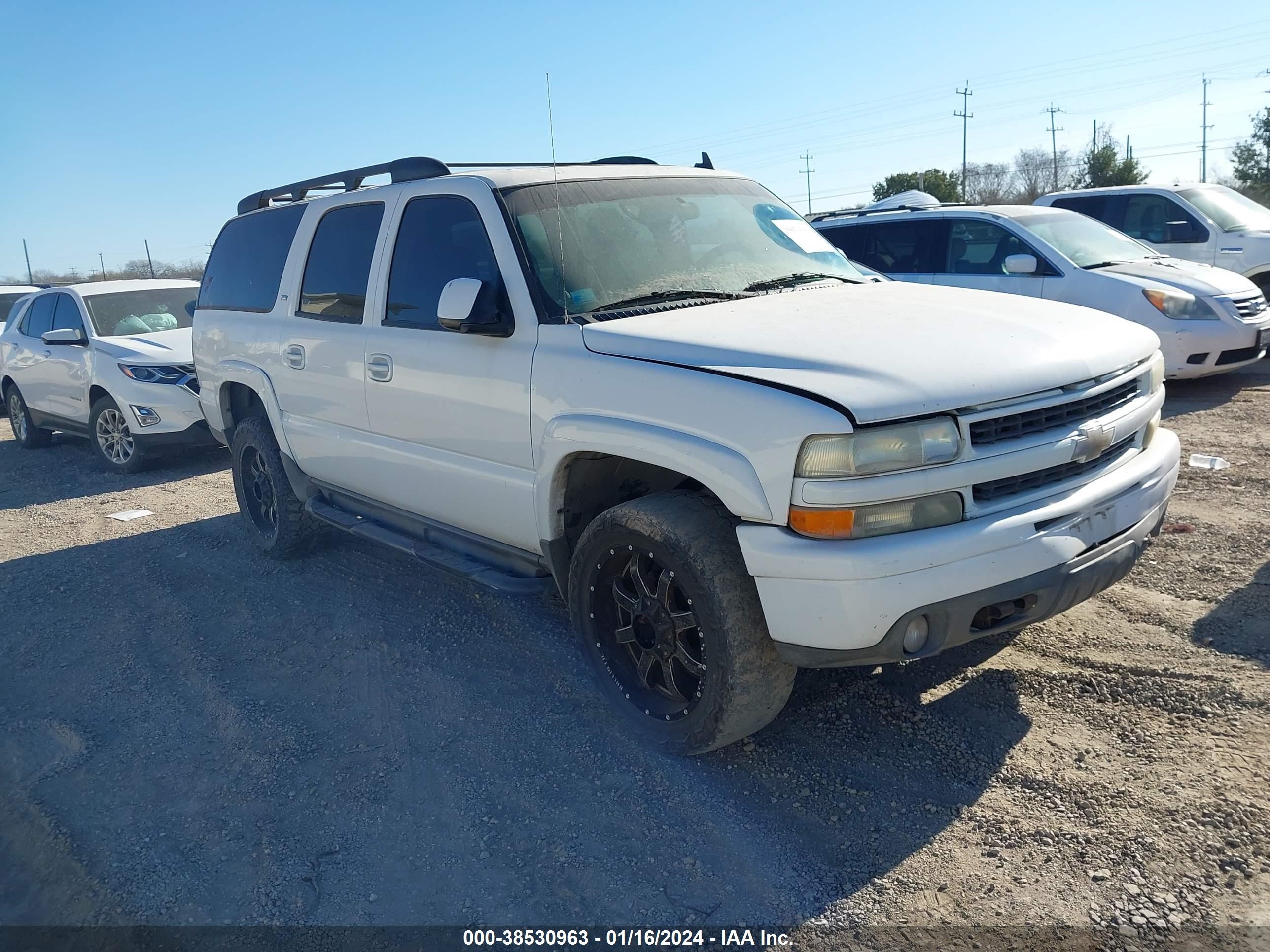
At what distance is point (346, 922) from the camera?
271 cm

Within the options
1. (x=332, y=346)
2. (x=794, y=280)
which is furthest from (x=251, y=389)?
(x=794, y=280)

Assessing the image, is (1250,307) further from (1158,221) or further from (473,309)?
(473,309)

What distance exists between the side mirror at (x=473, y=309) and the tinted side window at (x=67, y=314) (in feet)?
25.4

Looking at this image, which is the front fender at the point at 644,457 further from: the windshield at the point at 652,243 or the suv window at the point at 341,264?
the suv window at the point at 341,264

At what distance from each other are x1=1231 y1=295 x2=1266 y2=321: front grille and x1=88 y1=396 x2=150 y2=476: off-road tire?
32.3ft

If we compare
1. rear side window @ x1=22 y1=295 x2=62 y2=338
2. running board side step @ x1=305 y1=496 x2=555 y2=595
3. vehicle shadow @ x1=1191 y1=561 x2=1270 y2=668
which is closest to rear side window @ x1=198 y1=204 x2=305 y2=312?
running board side step @ x1=305 y1=496 x2=555 y2=595

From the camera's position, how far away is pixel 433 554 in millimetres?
4391

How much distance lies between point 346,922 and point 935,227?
8.37 m

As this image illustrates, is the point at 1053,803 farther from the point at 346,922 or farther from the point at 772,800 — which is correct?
the point at 346,922

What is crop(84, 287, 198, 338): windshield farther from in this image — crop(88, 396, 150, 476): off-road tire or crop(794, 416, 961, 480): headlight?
crop(794, 416, 961, 480): headlight

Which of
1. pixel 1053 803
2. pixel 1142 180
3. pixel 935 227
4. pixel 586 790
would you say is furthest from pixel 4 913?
pixel 1142 180

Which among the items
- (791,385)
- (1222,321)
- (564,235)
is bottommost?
(1222,321)

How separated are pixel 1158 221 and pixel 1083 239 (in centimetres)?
244

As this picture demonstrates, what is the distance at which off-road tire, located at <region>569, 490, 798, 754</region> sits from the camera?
3018 mm
